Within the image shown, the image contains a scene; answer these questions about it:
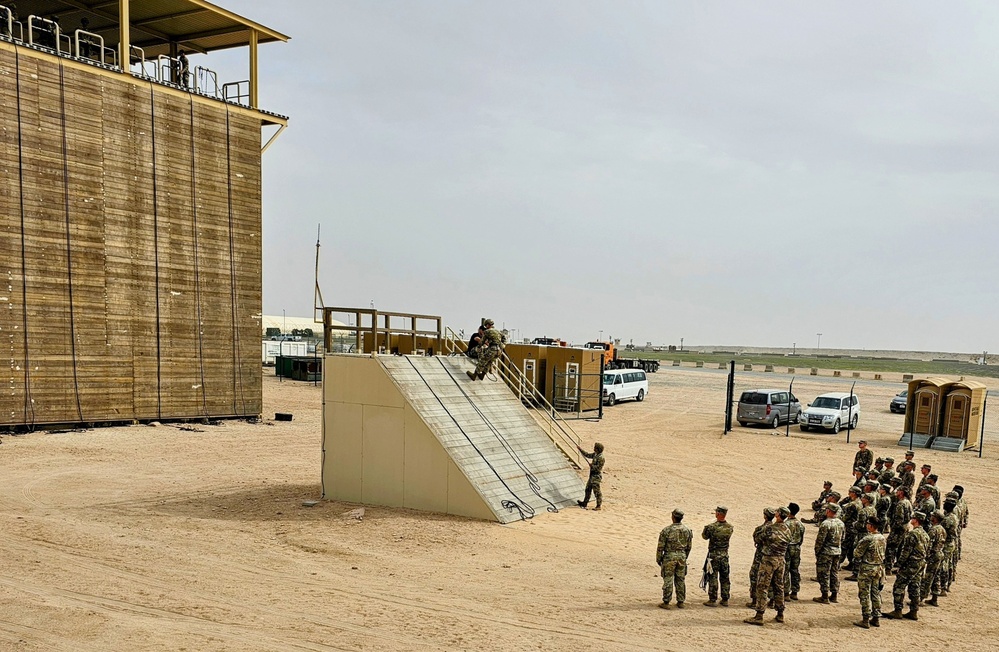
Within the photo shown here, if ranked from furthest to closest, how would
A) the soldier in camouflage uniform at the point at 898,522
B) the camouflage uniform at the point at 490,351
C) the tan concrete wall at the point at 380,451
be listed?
the camouflage uniform at the point at 490,351, the tan concrete wall at the point at 380,451, the soldier in camouflage uniform at the point at 898,522

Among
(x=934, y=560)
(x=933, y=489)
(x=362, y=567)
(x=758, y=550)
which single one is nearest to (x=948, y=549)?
(x=934, y=560)

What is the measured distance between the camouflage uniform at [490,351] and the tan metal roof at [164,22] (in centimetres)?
2009

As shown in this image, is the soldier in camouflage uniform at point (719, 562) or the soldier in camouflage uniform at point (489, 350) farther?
the soldier in camouflage uniform at point (489, 350)

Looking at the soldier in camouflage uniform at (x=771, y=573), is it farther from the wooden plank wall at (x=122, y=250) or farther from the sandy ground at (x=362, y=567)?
the wooden plank wall at (x=122, y=250)

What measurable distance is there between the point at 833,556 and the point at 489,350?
9438 millimetres

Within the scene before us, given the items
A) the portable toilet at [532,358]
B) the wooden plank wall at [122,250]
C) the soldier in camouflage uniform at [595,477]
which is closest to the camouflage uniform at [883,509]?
the soldier in camouflage uniform at [595,477]

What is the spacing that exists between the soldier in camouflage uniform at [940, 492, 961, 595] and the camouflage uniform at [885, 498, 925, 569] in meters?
0.70

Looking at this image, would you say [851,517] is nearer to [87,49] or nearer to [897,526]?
[897,526]

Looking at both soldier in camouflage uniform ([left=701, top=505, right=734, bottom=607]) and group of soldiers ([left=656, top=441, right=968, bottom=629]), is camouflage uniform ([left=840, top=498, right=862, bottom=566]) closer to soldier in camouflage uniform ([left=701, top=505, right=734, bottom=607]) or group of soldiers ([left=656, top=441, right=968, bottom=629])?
group of soldiers ([left=656, top=441, right=968, bottom=629])

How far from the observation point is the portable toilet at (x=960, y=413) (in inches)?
1072

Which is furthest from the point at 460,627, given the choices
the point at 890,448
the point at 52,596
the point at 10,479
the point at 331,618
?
the point at 890,448

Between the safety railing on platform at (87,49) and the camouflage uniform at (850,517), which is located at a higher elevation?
the safety railing on platform at (87,49)

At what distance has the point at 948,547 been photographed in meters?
11.5

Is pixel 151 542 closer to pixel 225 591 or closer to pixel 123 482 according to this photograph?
pixel 225 591
